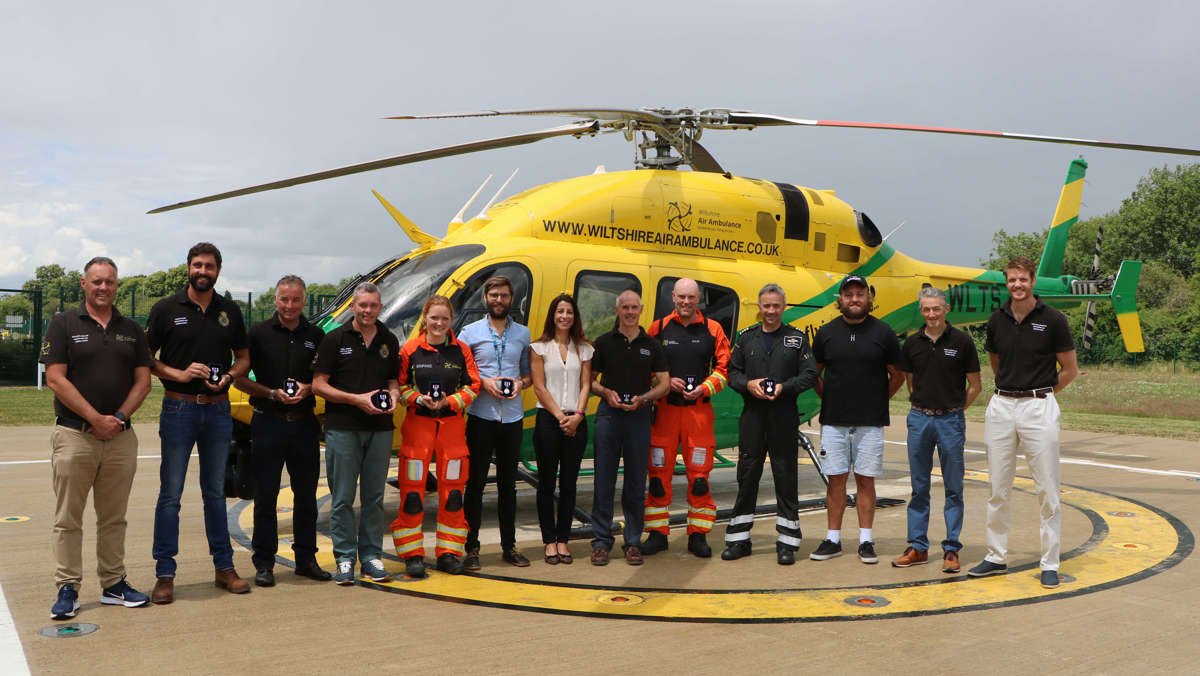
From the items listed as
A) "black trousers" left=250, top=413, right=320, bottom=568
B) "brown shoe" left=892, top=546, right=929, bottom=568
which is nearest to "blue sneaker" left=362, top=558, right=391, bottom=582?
"black trousers" left=250, top=413, right=320, bottom=568

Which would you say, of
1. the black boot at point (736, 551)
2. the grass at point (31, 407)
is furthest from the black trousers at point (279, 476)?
the grass at point (31, 407)

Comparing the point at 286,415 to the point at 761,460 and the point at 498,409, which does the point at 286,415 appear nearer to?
the point at 498,409

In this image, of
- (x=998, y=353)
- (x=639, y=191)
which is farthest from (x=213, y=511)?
(x=998, y=353)

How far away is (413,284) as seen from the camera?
6.68 m

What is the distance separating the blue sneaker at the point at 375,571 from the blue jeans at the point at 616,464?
1399 millimetres

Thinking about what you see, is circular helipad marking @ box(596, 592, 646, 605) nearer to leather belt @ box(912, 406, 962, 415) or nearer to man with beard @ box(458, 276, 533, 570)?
man with beard @ box(458, 276, 533, 570)

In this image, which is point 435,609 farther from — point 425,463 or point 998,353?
point 998,353

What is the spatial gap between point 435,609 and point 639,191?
13.4 ft

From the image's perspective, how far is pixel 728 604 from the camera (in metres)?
4.90

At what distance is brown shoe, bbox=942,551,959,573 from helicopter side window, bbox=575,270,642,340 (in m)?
3.02

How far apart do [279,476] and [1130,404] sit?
21.4 metres

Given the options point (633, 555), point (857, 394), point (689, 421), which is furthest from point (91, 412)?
point (857, 394)

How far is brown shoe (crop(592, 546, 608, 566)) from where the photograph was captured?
5762mm

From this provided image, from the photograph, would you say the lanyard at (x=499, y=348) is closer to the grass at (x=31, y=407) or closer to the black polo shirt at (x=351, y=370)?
the black polo shirt at (x=351, y=370)
